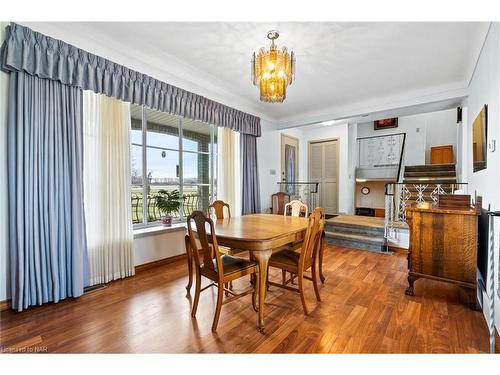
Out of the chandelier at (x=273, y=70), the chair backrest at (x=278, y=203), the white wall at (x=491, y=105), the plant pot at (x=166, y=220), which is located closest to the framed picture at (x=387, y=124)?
the chair backrest at (x=278, y=203)

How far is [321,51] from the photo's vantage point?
2.73 metres

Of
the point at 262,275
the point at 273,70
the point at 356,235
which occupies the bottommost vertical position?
the point at 356,235

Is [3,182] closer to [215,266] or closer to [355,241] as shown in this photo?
[215,266]

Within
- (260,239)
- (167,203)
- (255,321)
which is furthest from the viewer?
(167,203)

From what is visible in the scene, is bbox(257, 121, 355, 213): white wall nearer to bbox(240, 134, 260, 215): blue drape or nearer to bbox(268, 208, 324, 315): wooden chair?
bbox(240, 134, 260, 215): blue drape

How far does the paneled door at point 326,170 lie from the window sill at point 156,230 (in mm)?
4683

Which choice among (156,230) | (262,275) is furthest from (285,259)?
(156,230)

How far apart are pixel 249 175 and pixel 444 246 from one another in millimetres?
3086

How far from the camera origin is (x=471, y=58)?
9.21 feet

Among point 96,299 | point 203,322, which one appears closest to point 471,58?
point 203,322

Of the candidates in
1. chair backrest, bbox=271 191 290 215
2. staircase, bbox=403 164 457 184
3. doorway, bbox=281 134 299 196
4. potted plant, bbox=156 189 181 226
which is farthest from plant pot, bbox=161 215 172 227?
staircase, bbox=403 164 457 184

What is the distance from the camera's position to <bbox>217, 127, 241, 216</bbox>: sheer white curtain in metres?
4.17
